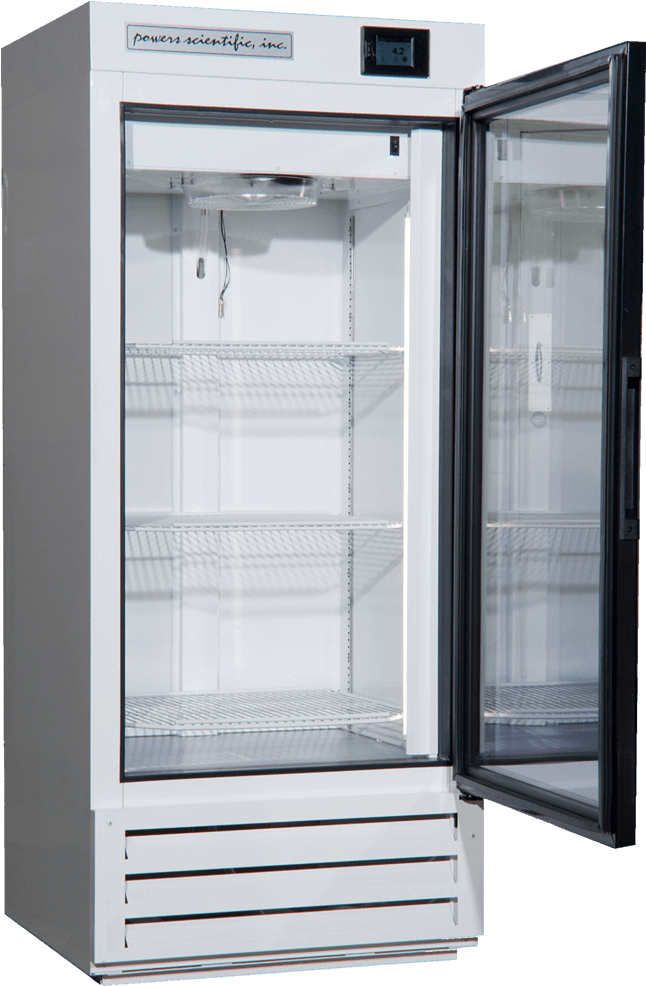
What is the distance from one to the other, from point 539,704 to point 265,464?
49.3 inches

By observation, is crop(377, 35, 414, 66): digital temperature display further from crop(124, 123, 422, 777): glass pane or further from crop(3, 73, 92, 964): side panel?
crop(3, 73, 92, 964): side panel

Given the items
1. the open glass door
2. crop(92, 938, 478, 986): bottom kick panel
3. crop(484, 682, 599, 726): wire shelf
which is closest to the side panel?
crop(92, 938, 478, 986): bottom kick panel

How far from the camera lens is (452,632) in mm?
4273

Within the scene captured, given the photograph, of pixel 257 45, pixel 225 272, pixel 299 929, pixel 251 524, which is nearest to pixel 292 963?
pixel 299 929

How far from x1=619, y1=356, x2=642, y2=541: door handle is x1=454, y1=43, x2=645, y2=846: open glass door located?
30 cm

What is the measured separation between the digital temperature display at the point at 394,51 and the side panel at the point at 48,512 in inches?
32.8

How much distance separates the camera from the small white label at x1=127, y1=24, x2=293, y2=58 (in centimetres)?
402

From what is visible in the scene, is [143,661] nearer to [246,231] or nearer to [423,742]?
[423,742]

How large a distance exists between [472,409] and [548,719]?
0.93 m

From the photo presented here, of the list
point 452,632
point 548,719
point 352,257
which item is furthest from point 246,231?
point 548,719

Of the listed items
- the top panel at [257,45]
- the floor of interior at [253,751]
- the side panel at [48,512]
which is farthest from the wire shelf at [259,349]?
the floor of interior at [253,751]

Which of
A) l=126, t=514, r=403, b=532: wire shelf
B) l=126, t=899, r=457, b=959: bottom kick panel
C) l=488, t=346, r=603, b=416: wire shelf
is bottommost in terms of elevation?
l=126, t=899, r=457, b=959: bottom kick panel

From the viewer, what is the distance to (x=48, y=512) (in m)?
4.31

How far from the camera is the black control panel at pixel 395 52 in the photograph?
4.19m
